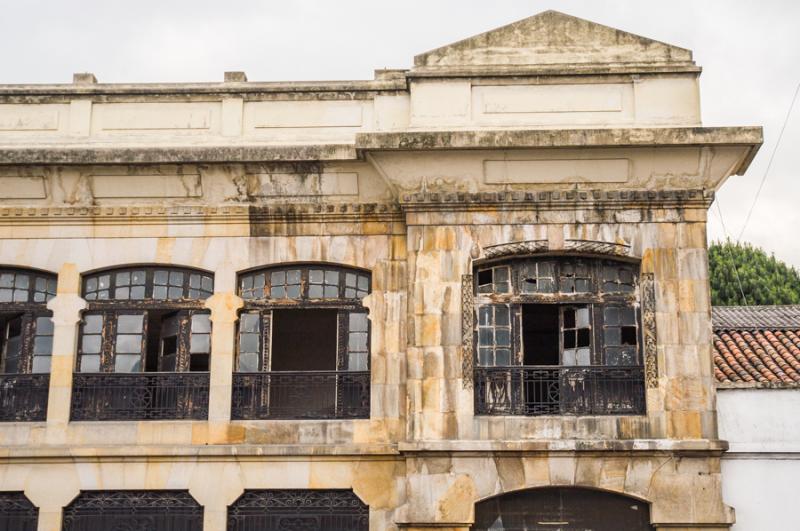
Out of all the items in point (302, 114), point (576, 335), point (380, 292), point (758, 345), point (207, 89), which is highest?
point (207, 89)

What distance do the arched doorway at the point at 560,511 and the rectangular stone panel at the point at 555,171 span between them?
4.23 m

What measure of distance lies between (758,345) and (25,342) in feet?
36.5

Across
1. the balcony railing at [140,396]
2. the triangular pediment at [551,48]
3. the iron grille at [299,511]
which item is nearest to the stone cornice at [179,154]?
the triangular pediment at [551,48]

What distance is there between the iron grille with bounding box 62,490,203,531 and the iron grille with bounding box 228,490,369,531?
0.63 metres

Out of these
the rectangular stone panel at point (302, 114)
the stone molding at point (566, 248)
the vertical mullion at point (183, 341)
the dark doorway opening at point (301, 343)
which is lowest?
the vertical mullion at point (183, 341)

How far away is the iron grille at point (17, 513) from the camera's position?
15000 millimetres

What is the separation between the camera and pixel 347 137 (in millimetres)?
15875

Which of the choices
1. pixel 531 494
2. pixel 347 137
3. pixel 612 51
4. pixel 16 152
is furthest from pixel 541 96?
pixel 16 152

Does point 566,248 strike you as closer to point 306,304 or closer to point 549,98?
point 549,98

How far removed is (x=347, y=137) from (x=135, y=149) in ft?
9.98

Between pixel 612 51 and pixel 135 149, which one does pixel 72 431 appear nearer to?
pixel 135 149

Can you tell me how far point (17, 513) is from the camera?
49.3 ft

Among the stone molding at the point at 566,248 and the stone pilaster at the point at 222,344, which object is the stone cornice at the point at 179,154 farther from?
the stone molding at the point at 566,248

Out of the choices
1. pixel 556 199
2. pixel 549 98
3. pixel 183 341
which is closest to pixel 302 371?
pixel 183 341
